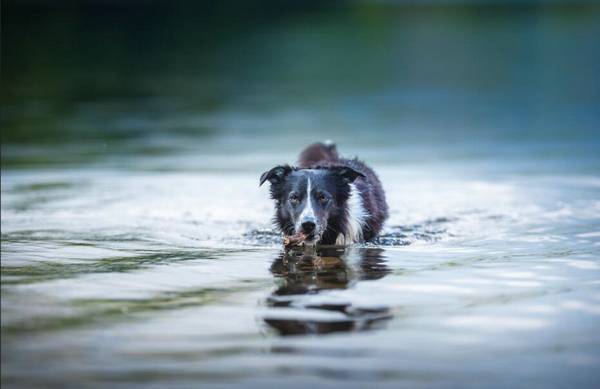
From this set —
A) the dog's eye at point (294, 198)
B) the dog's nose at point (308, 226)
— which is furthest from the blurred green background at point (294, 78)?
the dog's nose at point (308, 226)

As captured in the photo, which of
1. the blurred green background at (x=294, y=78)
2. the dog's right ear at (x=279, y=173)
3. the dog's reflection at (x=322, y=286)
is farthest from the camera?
the blurred green background at (x=294, y=78)

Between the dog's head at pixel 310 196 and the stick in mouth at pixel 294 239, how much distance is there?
44mm

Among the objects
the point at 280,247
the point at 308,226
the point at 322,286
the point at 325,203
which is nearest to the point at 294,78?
the point at 280,247

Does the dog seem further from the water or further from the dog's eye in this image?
the water

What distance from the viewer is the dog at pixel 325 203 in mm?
9461

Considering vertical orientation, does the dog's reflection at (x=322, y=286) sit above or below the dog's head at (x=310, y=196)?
below

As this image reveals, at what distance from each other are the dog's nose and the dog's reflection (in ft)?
0.71

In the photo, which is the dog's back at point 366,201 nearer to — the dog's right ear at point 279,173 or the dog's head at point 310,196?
the dog's head at point 310,196

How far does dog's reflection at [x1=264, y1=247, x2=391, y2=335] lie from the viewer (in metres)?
6.85

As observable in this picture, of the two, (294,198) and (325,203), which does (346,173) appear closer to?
(325,203)

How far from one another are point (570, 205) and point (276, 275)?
4.59 m

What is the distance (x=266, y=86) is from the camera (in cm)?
2969

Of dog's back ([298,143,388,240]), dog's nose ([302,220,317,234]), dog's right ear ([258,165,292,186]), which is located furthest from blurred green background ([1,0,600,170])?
dog's nose ([302,220,317,234])

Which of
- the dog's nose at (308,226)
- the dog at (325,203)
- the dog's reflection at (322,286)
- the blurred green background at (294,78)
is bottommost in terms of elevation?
the dog's reflection at (322,286)
